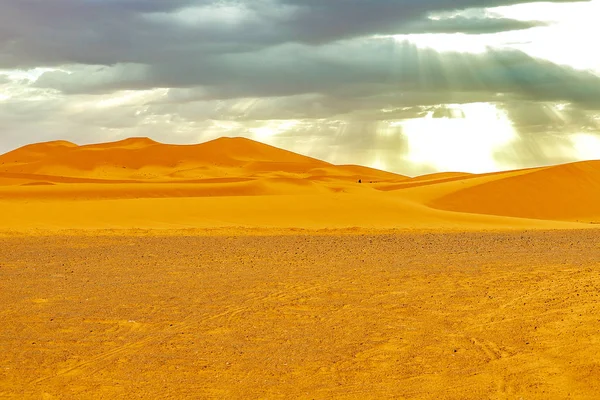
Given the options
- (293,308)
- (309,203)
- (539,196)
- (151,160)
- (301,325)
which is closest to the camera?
(301,325)

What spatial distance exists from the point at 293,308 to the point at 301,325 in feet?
4.60

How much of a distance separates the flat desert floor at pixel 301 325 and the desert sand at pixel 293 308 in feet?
0.14

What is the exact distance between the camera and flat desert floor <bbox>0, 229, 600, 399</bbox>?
9479 millimetres

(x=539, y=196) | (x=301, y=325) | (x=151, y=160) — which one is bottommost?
(x=539, y=196)

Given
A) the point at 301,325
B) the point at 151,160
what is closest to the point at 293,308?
the point at 301,325

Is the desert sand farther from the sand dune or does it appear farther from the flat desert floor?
the sand dune

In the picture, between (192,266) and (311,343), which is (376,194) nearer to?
(192,266)

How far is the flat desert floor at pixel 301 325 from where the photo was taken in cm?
948

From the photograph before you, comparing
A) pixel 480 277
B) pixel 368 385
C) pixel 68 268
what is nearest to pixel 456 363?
pixel 368 385

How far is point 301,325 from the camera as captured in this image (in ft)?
41.1

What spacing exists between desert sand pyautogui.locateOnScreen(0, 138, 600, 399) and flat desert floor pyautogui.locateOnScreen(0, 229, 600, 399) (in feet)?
0.14

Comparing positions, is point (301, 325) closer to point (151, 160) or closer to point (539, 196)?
point (539, 196)

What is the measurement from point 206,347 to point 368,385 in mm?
2945

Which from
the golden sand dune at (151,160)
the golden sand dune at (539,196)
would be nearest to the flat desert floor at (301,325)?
the golden sand dune at (539,196)
